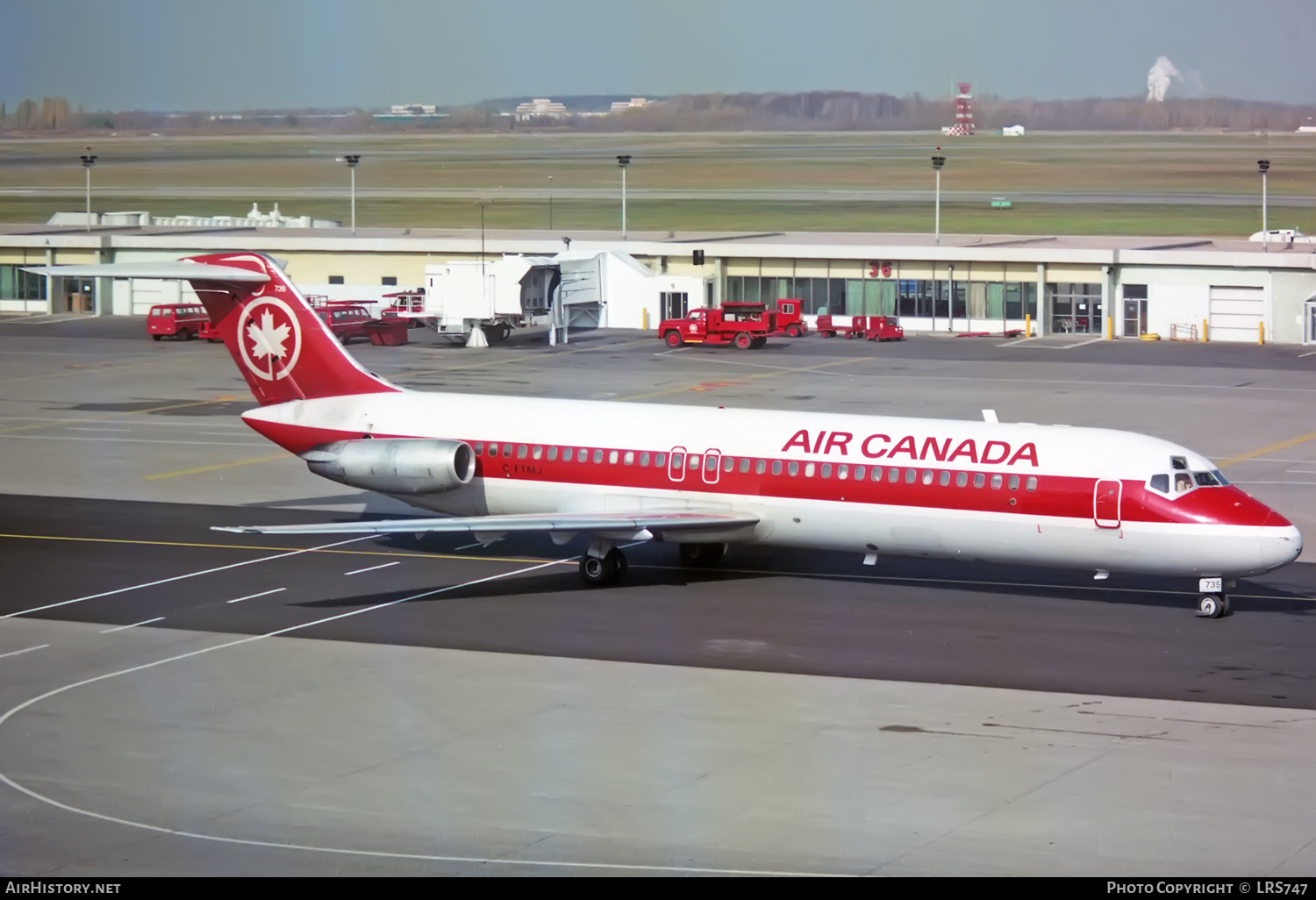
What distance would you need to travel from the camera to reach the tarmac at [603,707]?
2067 cm

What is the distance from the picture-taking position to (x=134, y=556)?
127 ft

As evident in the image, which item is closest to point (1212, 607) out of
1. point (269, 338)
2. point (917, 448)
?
point (917, 448)

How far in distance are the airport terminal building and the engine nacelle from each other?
179ft

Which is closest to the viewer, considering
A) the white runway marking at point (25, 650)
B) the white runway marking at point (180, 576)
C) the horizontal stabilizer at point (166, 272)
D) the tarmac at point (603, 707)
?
the tarmac at point (603, 707)

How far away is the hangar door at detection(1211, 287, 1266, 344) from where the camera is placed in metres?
85.0

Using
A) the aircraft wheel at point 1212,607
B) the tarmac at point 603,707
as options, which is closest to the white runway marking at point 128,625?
the tarmac at point 603,707

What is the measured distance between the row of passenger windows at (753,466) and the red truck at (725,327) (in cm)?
4792

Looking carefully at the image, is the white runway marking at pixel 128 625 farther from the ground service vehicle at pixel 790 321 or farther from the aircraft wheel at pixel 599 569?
the ground service vehicle at pixel 790 321

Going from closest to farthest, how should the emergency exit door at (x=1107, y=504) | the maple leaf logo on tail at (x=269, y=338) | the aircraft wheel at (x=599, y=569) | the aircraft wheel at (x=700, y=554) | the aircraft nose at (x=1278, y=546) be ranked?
1. the aircraft nose at (x=1278, y=546)
2. the emergency exit door at (x=1107, y=504)
3. the aircraft wheel at (x=599, y=569)
4. the aircraft wheel at (x=700, y=554)
5. the maple leaf logo on tail at (x=269, y=338)

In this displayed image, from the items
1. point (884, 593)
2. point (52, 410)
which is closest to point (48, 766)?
point (884, 593)

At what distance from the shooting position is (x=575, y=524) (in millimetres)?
34469

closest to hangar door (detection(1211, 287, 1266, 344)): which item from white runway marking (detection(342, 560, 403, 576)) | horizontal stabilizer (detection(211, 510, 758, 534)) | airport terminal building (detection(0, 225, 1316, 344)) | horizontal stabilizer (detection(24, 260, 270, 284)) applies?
airport terminal building (detection(0, 225, 1316, 344))

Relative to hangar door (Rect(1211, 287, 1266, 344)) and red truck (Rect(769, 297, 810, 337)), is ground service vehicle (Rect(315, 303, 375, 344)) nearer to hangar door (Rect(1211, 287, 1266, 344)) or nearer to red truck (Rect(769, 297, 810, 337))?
red truck (Rect(769, 297, 810, 337))
